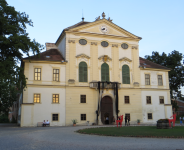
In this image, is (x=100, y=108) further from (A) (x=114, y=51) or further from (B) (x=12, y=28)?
(B) (x=12, y=28)

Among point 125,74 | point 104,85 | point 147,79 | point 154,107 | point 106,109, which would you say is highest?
point 125,74

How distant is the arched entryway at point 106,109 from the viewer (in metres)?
34.3

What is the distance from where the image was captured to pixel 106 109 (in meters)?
34.7

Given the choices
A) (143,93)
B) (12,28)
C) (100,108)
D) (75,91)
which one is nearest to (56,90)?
(75,91)

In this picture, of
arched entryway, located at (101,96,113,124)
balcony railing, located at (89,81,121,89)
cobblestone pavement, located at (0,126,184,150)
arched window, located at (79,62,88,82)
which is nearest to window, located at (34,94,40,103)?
arched window, located at (79,62,88,82)

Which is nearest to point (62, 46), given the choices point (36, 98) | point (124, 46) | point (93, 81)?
point (93, 81)

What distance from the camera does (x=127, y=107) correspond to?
35.5 metres

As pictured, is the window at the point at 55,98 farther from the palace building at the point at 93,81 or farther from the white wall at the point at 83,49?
the white wall at the point at 83,49

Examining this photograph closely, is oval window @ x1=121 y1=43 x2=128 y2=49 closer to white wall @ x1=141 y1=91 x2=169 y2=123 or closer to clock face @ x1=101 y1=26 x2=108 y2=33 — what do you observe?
clock face @ x1=101 y1=26 x2=108 y2=33

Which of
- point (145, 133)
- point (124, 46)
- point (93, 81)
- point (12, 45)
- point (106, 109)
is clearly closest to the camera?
point (145, 133)

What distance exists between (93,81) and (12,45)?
13322mm

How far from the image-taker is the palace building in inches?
1252

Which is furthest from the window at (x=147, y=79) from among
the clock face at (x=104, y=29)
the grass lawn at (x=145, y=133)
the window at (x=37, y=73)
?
the grass lawn at (x=145, y=133)

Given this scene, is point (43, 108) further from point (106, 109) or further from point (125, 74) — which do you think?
point (125, 74)
